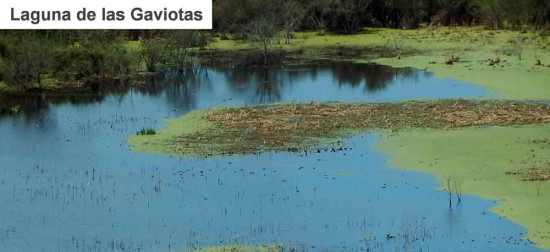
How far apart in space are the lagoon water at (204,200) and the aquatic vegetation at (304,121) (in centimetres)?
81

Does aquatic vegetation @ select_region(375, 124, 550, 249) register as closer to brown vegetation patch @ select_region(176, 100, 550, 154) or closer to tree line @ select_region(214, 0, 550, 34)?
brown vegetation patch @ select_region(176, 100, 550, 154)

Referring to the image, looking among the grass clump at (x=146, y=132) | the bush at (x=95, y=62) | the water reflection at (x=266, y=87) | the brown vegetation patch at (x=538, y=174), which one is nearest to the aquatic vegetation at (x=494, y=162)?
the brown vegetation patch at (x=538, y=174)

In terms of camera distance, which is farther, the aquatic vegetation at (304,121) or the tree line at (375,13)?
the tree line at (375,13)

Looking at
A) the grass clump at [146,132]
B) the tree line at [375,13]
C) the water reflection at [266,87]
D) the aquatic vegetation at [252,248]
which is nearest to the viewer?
the aquatic vegetation at [252,248]

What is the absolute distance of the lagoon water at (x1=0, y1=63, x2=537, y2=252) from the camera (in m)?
13.3

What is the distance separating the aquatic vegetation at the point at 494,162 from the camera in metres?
14.3

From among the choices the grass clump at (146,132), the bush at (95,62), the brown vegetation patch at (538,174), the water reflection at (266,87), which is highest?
the bush at (95,62)

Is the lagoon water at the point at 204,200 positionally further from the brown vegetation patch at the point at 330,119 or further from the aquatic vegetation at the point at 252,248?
the brown vegetation patch at the point at 330,119

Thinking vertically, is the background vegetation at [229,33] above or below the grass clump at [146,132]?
above

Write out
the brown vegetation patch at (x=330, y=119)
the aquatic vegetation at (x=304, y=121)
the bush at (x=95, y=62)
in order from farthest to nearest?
the bush at (x=95, y=62) < the brown vegetation patch at (x=330, y=119) < the aquatic vegetation at (x=304, y=121)

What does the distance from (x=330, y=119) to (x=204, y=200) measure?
23.9 feet

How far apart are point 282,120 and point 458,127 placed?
13.2 feet

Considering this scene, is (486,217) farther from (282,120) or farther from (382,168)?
(282,120)

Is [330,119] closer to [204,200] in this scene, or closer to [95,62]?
[204,200]
